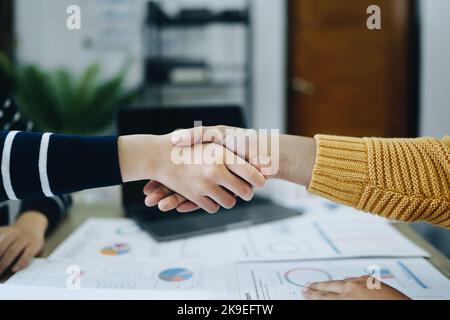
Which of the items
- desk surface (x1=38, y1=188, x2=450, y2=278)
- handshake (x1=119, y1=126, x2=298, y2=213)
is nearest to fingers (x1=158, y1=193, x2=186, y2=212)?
handshake (x1=119, y1=126, x2=298, y2=213)

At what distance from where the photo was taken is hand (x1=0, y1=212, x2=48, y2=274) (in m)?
0.66

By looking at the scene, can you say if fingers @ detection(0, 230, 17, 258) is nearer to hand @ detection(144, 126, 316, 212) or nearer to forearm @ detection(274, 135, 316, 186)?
hand @ detection(144, 126, 316, 212)

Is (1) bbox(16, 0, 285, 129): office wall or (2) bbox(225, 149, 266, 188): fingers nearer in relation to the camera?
(2) bbox(225, 149, 266, 188): fingers

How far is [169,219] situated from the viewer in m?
0.89

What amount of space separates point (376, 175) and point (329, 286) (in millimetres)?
173

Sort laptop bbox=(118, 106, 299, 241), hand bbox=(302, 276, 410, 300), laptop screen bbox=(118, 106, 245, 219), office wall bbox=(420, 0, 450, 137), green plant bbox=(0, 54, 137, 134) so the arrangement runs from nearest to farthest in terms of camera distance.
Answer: hand bbox=(302, 276, 410, 300) < laptop bbox=(118, 106, 299, 241) < laptop screen bbox=(118, 106, 245, 219) < office wall bbox=(420, 0, 450, 137) < green plant bbox=(0, 54, 137, 134)

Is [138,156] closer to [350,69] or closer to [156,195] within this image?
[156,195]

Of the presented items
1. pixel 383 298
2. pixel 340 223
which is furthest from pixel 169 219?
pixel 383 298

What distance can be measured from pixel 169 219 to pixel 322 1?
224 centimetres

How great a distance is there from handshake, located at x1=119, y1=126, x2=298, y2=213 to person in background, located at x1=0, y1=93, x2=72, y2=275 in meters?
0.21

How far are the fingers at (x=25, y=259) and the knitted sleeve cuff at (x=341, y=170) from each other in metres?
0.45

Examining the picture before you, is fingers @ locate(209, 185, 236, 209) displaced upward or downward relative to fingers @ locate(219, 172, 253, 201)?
downward
